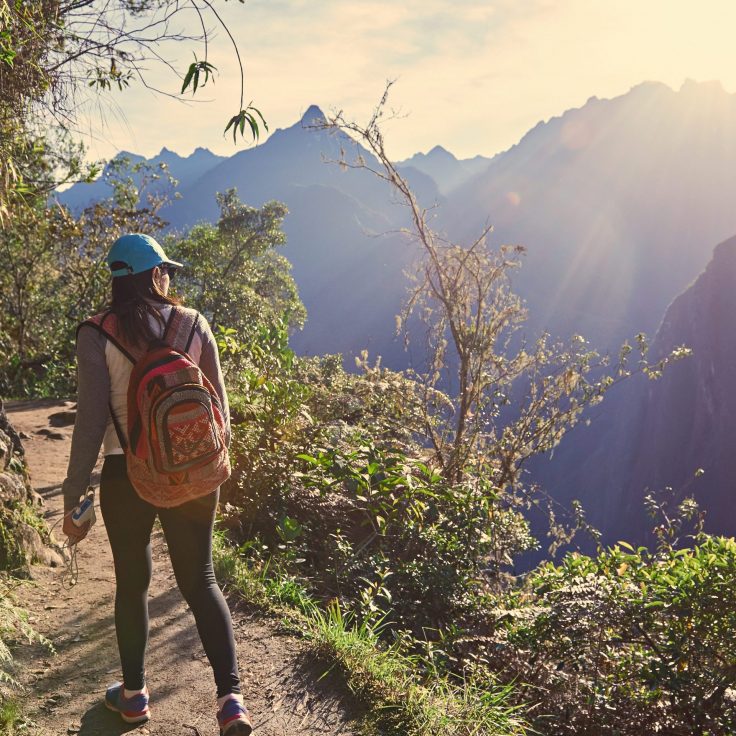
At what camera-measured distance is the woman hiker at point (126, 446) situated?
6.94 ft

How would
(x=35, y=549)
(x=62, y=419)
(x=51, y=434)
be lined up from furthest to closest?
(x=62, y=419) → (x=51, y=434) → (x=35, y=549)

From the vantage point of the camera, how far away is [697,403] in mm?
61031

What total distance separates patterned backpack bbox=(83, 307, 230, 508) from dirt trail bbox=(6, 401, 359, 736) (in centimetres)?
Result: 121

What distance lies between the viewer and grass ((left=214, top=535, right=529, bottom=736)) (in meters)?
2.59

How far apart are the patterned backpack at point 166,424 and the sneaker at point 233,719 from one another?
79 cm

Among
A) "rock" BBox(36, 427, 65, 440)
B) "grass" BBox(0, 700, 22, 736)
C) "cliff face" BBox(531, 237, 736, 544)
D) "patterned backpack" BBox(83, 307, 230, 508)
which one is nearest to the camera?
"patterned backpack" BBox(83, 307, 230, 508)

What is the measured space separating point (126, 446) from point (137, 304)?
19.7 inches

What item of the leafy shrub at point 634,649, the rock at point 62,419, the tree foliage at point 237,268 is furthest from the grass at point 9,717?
the tree foliage at point 237,268

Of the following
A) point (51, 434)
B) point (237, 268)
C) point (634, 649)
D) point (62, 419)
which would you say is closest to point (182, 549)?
point (634, 649)

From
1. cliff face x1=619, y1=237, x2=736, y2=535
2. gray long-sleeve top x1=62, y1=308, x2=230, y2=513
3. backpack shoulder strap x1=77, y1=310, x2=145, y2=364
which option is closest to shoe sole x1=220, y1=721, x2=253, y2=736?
gray long-sleeve top x1=62, y1=308, x2=230, y2=513

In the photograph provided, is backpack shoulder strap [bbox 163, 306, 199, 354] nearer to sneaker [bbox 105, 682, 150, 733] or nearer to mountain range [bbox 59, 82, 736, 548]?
sneaker [bbox 105, 682, 150, 733]

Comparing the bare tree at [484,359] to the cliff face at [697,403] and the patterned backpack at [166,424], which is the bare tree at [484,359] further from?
the cliff face at [697,403]

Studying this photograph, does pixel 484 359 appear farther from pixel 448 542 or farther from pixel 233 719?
pixel 233 719

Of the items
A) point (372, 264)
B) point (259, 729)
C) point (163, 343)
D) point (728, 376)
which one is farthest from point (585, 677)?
point (372, 264)
